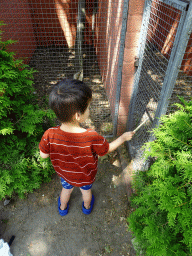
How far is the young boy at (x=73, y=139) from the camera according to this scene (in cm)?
137

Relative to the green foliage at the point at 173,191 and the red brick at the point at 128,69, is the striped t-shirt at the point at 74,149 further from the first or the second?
the red brick at the point at 128,69

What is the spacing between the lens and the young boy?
1371mm

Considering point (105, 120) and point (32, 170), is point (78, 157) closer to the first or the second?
point (32, 170)

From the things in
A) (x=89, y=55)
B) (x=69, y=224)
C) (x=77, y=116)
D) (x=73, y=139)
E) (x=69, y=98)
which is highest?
(x=69, y=98)

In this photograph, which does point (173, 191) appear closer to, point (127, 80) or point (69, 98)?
point (69, 98)

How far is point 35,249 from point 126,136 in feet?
6.14

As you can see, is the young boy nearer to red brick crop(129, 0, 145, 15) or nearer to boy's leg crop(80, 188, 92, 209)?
boy's leg crop(80, 188, 92, 209)

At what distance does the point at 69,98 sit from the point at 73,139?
0.40 meters

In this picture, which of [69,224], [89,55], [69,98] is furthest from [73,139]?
[89,55]

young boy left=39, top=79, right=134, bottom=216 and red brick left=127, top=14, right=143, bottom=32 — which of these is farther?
red brick left=127, top=14, right=143, bottom=32

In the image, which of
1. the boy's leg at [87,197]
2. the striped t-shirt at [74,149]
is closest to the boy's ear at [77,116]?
the striped t-shirt at [74,149]

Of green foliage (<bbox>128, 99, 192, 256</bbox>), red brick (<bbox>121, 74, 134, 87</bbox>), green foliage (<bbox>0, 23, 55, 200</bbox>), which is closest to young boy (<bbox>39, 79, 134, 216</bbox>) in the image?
green foliage (<bbox>128, 99, 192, 256</bbox>)

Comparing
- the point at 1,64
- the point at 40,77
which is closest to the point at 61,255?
the point at 1,64

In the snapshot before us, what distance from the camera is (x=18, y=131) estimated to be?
253 centimetres
